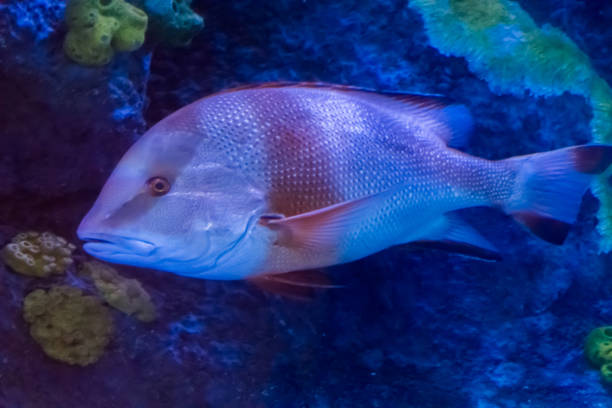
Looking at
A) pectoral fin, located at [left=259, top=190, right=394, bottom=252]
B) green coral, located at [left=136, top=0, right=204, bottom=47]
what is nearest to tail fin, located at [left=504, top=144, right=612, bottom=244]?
pectoral fin, located at [left=259, top=190, right=394, bottom=252]

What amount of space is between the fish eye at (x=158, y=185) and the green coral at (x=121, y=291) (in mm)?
1127

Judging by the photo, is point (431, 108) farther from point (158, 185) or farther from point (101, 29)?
point (101, 29)

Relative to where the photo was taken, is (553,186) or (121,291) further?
(121,291)

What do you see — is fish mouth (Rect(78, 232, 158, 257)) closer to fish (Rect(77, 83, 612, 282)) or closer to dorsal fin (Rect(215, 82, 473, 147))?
A: fish (Rect(77, 83, 612, 282))

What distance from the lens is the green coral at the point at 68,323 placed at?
2283 millimetres

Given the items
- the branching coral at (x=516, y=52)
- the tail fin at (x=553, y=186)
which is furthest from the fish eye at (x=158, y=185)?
the branching coral at (x=516, y=52)

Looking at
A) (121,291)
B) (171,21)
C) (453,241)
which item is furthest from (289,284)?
(171,21)

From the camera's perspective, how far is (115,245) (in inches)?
59.0

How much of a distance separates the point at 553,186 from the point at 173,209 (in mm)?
Answer: 1637

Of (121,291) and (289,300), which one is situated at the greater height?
(121,291)

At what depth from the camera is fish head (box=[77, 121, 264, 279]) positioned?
59.2 inches

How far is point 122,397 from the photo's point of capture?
2.37 meters

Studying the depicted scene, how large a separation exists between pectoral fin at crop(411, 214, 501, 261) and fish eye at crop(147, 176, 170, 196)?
1176 millimetres

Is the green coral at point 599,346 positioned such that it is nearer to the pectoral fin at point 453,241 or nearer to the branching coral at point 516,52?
the branching coral at point 516,52
